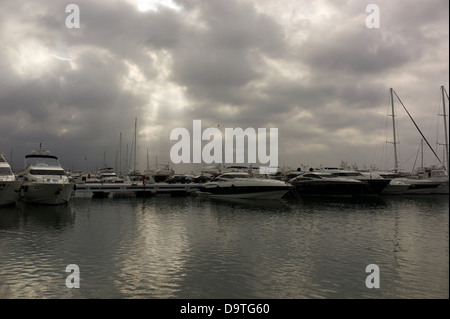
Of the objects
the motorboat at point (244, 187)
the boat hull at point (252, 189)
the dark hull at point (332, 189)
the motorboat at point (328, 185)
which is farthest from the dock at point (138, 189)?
the dark hull at point (332, 189)

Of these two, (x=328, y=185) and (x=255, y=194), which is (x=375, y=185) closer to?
(x=328, y=185)

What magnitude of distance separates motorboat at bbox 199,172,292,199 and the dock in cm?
848

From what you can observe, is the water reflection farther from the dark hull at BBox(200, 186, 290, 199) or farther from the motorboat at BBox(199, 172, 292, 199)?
the dark hull at BBox(200, 186, 290, 199)

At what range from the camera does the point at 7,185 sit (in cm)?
2969

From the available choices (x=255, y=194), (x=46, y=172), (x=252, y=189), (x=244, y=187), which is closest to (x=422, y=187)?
(x=255, y=194)

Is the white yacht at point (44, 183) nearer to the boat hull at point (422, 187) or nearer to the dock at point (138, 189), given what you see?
the dock at point (138, 189)

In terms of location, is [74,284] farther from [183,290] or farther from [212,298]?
[212,298]

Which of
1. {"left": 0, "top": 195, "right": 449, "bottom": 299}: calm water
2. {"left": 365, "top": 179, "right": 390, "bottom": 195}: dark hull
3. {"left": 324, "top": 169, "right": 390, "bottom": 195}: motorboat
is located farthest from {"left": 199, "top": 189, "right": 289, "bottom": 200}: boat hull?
{"left": 365, "top": 179, "right": 390, "bottom": 195}: dark hull

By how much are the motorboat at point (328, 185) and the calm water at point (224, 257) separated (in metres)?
18.8

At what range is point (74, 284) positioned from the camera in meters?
10.9

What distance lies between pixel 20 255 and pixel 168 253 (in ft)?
22.9

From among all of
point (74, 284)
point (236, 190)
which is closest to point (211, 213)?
point (236, 190)

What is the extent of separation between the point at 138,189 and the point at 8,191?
20.9 m

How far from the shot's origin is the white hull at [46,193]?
3212cm
